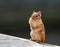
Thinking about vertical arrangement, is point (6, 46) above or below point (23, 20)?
above

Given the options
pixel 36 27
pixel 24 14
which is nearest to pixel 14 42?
pixel 36 27

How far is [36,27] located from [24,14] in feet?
9.05

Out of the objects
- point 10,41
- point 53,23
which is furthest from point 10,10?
point 10,41

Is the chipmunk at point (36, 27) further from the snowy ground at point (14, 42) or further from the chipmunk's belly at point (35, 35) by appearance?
the snowy ground at point (14, 42)

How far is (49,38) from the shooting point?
4.79 metres

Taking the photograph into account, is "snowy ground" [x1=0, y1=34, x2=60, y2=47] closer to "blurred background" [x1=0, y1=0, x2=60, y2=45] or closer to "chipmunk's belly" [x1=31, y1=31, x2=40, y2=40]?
"chipmunk's belly" [x1=31, y1=31, x2=40, y2=40]

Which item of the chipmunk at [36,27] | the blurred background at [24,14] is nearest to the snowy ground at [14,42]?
the chipmunk at [36,27]

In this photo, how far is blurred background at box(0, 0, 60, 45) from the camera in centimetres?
523

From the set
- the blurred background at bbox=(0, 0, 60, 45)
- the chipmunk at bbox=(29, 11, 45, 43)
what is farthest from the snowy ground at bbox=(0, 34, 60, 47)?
the blurred background at bbox=(0, 0, 60, 45)

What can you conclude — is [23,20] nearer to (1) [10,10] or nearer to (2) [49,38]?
(1) [10,10]

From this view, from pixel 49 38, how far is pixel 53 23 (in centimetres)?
69

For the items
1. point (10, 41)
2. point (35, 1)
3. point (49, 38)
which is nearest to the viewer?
point (10, 41)

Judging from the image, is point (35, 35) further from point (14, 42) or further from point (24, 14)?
point (24, 14)

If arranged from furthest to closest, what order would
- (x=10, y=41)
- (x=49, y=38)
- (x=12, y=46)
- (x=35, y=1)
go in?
(x=35, y=1) < (x=49, y=38) < (x=10, y=41) < (x=12, y=46)
